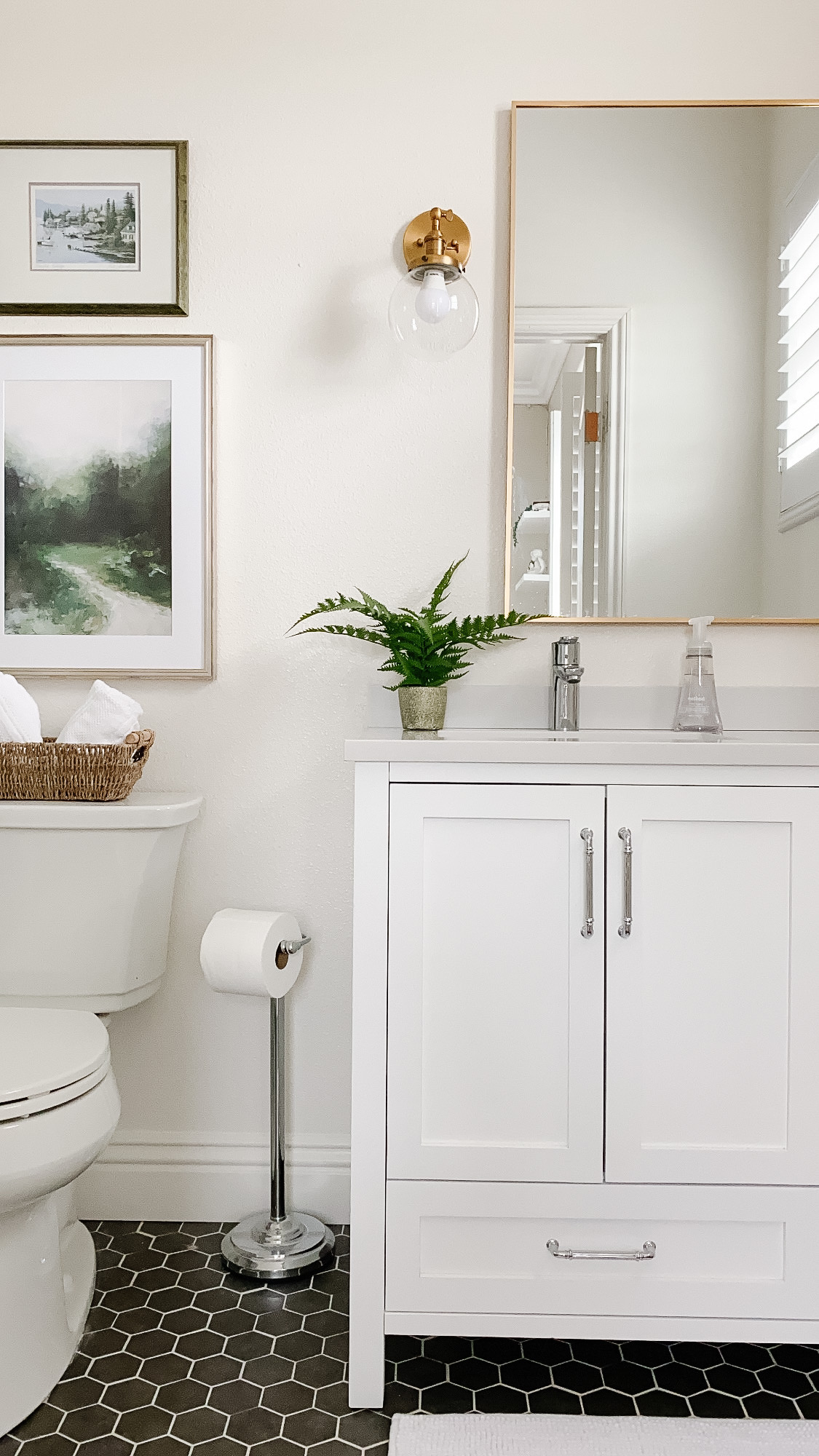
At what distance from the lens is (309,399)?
72.1 inches

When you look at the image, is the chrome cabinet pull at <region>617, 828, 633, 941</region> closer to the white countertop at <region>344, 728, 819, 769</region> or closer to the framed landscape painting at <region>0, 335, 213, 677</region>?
the white countertop at <region>344, 728, 819, 769</region>

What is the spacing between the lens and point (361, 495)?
6.01 ft

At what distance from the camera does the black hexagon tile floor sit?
1297 millimetres

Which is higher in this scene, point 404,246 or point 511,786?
point 404,246

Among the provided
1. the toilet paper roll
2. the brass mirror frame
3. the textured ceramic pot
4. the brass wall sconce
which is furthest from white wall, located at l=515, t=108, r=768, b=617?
the toilet paper roll

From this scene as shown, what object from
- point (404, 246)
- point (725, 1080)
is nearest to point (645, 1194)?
point (725, 1080)

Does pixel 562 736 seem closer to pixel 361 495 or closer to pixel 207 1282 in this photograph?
pixel 361 495

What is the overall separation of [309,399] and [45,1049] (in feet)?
3.86

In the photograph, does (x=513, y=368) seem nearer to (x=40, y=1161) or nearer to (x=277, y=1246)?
(x=40, y=1161)

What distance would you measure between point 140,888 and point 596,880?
2.49ft

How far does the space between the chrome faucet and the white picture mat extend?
94cm

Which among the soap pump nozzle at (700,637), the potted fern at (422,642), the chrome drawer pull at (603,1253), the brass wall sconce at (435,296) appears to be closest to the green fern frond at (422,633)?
the potted fern at (422,642)

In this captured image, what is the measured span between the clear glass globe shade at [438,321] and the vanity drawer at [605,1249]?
4.32ft

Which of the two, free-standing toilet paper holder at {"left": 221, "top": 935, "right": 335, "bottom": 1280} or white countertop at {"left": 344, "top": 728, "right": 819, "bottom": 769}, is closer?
white countertop at {"left": 344, "top": 728, "right": 819, "bottom": 769}
